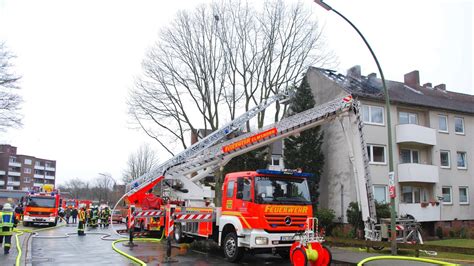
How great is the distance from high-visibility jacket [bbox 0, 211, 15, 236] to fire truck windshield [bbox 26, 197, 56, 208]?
572 inches

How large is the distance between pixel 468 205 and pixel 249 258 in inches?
842

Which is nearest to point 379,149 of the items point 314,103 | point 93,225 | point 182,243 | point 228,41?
point 314,103

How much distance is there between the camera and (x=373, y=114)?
1006 inches

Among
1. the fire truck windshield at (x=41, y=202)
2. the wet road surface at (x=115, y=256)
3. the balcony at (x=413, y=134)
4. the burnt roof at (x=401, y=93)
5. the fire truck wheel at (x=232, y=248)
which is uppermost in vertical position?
the burnt roof at (x=401, y=93)

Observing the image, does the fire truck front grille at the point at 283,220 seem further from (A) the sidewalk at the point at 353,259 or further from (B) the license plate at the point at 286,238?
(A) the sidewalk at the point at 353,259

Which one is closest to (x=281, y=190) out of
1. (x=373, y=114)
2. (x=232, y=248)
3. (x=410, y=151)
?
(x=232, y=248)

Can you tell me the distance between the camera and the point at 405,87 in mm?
31297

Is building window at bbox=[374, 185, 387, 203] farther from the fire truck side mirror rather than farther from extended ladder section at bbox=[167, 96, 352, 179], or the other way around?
the fire truck side mirror

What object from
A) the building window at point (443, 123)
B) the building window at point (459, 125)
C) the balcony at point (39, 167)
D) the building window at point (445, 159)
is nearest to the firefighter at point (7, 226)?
the building window at point (445, 159)

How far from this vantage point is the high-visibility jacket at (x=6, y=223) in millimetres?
12133

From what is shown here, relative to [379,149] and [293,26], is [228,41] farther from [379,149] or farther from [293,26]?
[379,149]

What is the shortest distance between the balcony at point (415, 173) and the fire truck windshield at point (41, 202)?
2180cm

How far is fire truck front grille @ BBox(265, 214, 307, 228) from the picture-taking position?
11.1 metres

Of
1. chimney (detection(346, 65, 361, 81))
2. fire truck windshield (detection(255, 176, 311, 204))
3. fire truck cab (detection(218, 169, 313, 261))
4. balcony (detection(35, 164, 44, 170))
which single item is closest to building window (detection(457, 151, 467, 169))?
chimney (detection(346, 65, 361, 81))
